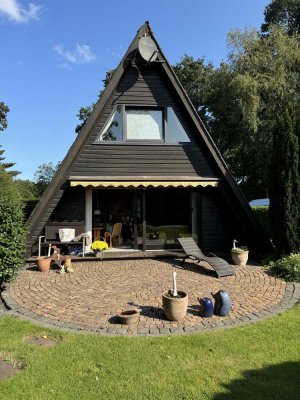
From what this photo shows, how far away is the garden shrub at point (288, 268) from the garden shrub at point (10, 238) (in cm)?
823

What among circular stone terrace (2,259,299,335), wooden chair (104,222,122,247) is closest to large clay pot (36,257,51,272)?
circular stone terrace (2,259,299,335)

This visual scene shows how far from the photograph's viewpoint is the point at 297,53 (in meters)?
23.9

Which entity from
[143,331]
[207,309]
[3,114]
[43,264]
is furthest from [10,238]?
[3,114]

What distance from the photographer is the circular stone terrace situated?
7289 millimetres

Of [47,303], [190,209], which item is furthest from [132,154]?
[47,303]

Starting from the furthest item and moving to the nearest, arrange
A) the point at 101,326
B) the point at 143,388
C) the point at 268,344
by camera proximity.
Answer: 1. the point at 101,326
2. the point at 268,344
3. the point at 143,388

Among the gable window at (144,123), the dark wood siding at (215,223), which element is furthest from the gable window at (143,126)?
the dark wood siding at (215,223)

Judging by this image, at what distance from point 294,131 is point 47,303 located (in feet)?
35.1

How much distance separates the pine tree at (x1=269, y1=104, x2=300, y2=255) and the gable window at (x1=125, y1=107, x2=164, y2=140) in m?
5.01

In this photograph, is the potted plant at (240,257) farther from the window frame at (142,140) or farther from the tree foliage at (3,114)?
the tree foliage at (3,114)

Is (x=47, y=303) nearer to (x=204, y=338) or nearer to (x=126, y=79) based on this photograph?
(x=204, y=338)

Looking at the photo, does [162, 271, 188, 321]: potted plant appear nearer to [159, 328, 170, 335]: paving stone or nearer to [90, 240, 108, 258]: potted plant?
[159, 328, 170, 335]: paving stone

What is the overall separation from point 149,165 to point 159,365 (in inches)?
393

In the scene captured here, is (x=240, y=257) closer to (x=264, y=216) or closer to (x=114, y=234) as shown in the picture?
(x=264, y=216)
